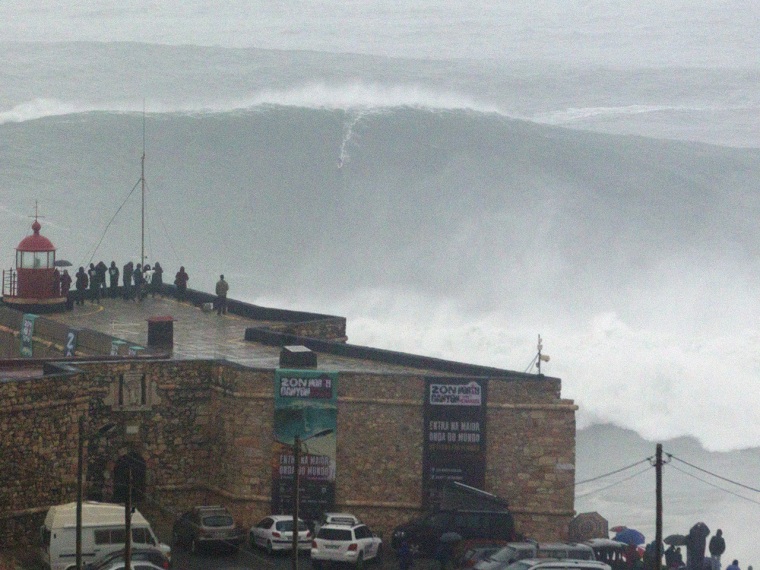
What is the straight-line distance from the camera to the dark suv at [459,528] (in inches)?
1355

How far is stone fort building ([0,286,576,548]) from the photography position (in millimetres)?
34688

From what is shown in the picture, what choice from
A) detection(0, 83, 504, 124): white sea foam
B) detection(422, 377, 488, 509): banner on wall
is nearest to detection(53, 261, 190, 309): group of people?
detection(422, 377, 488, 509): banner on wall

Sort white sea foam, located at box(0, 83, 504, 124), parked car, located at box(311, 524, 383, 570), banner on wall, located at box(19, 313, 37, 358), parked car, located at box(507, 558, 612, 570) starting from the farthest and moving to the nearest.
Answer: white sea foam, located at box(0, 83, 504, 124) < banner on wall, located at box(19, 313, 37, 358) < parked car, located at box(311, 524, 383, 570) < parked car, located at box(507, 558, 612, 570)

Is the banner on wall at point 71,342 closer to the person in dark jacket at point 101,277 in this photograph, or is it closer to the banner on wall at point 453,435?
the person in dark jacket at point 101,277

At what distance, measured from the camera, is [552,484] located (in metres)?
35.8

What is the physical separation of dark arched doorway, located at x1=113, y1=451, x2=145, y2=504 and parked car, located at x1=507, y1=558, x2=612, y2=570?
9552 millimetres

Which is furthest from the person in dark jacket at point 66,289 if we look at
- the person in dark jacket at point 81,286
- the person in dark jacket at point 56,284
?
the person in dark jacket at point 81,286

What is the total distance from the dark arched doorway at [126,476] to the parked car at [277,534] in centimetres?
313

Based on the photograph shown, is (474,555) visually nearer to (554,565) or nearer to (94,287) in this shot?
(554,565)

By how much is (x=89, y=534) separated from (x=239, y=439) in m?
5.01

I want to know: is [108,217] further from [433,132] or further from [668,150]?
[668,150]

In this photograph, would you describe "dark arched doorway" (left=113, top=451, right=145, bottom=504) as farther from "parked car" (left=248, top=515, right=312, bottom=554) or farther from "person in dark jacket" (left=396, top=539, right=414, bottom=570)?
"person in dark jacket" (left=396, top=539, right=414, bottom=570)

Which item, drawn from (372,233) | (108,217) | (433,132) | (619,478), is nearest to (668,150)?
(433,132)

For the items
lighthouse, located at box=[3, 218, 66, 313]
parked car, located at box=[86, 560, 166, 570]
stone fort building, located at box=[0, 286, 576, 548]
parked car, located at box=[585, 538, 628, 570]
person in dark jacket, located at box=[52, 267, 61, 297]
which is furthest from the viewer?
person in dark jacket, located at box=[52, 267, 61, 297]
